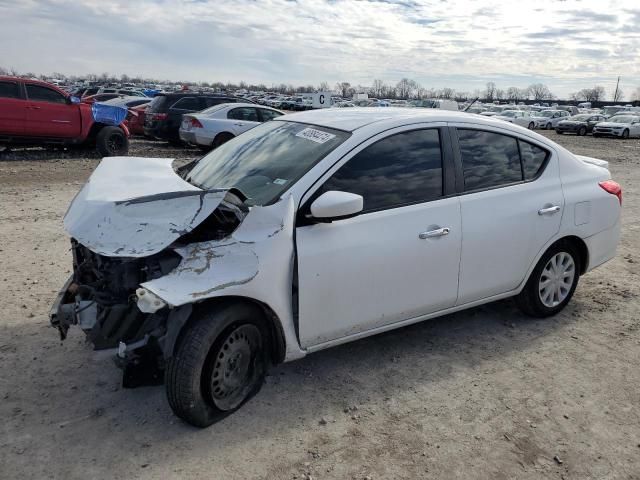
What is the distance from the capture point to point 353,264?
3.33 m

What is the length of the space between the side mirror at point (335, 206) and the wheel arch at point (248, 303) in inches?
24.1

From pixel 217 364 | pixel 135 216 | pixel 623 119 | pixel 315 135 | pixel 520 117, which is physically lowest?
pixel 520 117

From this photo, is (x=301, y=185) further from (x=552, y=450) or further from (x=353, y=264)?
(x=552, y=450)

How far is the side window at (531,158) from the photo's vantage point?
14.2ft

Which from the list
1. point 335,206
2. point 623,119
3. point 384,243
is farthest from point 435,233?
point 623,119

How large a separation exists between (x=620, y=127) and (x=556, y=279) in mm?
29961

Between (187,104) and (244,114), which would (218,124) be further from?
(187,104)

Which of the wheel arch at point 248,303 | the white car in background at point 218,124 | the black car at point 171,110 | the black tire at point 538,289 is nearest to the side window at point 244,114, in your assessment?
the white car in background at point 218,124

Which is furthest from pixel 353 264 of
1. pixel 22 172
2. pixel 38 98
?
pixel 38 98

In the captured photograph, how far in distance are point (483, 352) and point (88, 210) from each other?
2.92m

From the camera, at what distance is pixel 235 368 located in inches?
124

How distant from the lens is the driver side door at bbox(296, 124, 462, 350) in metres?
3.24

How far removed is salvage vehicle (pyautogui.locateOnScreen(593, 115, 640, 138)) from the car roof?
1188 inches

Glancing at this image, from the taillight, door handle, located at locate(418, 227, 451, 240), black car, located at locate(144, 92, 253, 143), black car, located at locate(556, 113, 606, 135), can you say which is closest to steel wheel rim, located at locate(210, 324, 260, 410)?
→ door handle, located at locate(418, 227, 451, 240)
